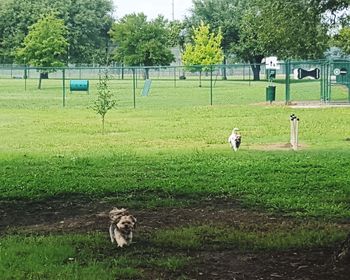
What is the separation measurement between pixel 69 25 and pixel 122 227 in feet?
251

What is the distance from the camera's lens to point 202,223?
7.07m

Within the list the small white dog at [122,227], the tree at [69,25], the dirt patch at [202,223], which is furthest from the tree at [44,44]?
the small white dog at [122,227]

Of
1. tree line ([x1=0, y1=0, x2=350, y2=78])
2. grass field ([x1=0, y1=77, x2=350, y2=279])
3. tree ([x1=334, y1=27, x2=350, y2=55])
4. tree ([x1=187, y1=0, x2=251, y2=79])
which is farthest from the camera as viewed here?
tree ([x1=187, y1=0, x2=251, y2=79])

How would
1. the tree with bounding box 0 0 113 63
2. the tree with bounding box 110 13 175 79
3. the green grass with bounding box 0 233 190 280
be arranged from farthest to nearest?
the tree with bounding box 0 0 113 63, the tree with bounding box 110 13 175 79, the green grass with bounding box 0 233 190 280

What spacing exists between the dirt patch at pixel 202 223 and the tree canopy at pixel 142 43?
60797 millimetres

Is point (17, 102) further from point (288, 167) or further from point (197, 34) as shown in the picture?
point (197, 34)

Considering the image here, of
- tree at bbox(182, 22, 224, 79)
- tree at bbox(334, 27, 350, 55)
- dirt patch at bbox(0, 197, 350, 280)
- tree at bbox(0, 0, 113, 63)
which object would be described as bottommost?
dirt patch at bbox(0, 197, 350, 280)

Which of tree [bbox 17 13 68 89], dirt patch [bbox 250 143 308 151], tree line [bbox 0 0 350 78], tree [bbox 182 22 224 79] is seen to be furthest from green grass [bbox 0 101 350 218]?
tree [bbox 182 22 224 79]

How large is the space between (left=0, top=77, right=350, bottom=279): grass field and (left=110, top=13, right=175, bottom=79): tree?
4717 centimetres

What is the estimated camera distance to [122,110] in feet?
95.3

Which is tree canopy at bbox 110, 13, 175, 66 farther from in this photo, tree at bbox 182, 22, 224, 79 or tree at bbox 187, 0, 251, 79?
tree at bbox 187, 0, 251, 79

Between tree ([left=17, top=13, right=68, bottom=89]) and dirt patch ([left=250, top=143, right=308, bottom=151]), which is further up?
tree ([left=17, top=13, right=68, bottom=89])

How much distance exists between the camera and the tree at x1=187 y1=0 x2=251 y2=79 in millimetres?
79500

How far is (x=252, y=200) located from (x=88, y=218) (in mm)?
2037
